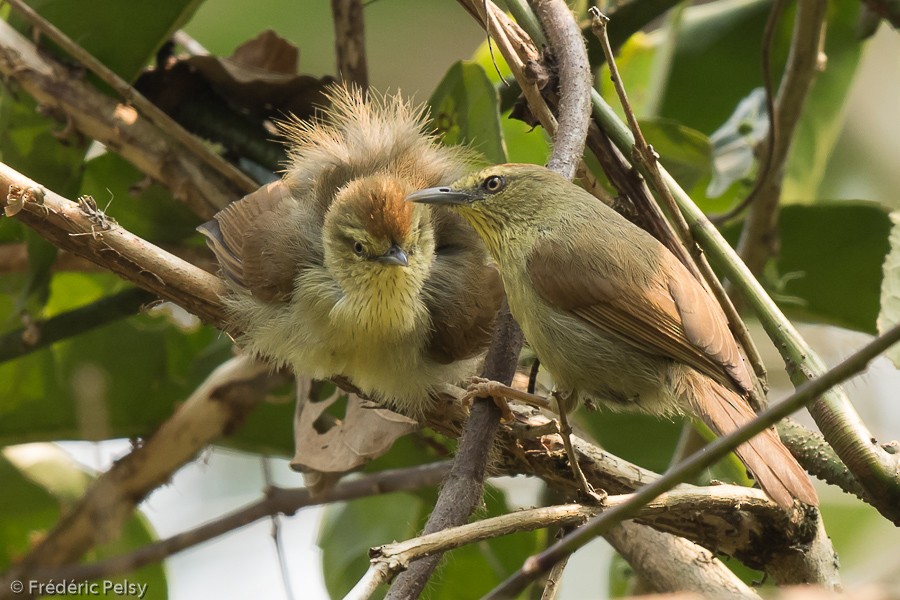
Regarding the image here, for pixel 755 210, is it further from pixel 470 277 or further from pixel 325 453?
pixel 325 453

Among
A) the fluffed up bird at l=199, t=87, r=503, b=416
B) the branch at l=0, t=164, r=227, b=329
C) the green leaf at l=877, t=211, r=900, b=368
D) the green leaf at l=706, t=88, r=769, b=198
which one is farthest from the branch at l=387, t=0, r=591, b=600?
the green leaf at l=706, t=88, r=769, b=198

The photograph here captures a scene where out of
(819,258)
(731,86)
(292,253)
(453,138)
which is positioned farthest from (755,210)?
(292,253)

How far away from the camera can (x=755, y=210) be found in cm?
329

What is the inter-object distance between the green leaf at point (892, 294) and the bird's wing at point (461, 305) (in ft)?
3.36

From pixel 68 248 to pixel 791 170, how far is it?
8.63 ft

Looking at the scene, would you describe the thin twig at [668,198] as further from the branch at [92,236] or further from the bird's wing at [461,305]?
the branch at [92,236]

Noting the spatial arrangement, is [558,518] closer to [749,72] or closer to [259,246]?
[259,246]

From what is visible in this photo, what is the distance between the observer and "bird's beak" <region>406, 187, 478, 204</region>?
2703 millimetres

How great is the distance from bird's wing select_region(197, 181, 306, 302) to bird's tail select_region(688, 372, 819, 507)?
4.04 feet

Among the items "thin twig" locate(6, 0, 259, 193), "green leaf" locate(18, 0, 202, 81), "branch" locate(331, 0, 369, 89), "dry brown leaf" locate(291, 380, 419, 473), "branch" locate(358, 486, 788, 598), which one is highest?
"green leaf" locate(18, 0, 202, 81)

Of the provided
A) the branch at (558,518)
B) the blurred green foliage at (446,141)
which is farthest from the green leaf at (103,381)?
the branch at (558,518)

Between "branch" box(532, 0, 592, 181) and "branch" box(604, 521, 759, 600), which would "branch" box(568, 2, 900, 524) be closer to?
"branch" box(532, 0, 592, 181)

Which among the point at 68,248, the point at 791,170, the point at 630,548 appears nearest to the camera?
the point at 68,248

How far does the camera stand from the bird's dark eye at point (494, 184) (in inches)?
106
